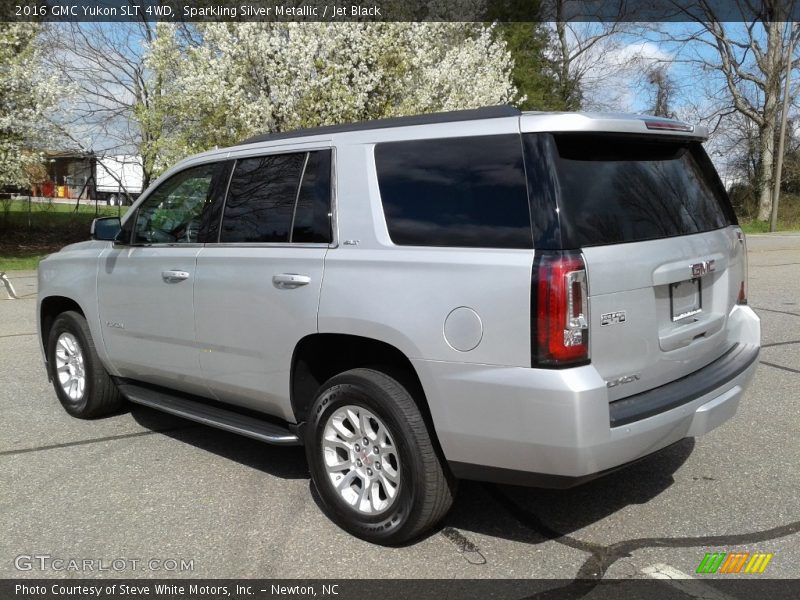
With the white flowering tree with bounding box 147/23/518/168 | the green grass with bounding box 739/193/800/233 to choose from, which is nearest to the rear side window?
the white flowering tree with bounding box 147/23/518/168

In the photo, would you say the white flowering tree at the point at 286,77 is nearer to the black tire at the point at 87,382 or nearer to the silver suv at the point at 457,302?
the black tire at the point at 87,382

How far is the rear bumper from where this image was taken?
317 centimetres

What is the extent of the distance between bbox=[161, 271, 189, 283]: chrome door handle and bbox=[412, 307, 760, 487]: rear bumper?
6.23 feet

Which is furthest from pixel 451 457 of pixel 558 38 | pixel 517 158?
pixel 558 38

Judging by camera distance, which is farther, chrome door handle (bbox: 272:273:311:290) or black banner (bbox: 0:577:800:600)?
chrome door handle (bbox: 272:273:311:290)

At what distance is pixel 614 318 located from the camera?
10.9 ft

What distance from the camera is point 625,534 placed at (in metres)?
3.83

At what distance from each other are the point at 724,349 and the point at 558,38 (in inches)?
1745

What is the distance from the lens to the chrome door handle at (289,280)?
4.04 m

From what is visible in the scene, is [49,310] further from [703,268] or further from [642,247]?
[703,268]

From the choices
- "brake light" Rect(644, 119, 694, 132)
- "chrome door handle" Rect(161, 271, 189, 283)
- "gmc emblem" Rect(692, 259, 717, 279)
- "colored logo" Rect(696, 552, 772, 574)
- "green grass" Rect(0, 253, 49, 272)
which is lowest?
"colored logo" Rect(696, 552, 772, 574)

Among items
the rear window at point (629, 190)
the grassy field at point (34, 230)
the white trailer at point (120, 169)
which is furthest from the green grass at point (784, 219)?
the rear window at point (629, 190)

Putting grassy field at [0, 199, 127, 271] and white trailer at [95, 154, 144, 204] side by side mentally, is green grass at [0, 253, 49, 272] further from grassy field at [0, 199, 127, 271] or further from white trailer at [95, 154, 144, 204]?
white trailer at [95, 154, 144, 204]

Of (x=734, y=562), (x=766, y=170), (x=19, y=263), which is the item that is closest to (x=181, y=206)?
(x=734, y=562)
